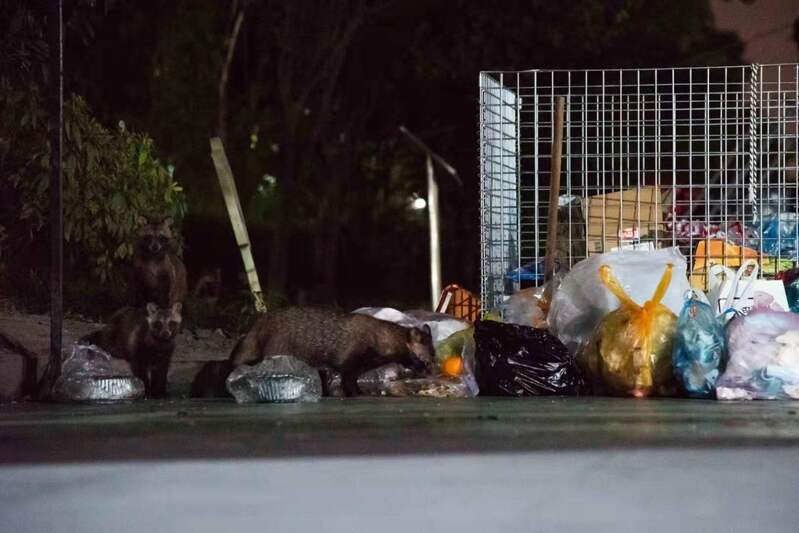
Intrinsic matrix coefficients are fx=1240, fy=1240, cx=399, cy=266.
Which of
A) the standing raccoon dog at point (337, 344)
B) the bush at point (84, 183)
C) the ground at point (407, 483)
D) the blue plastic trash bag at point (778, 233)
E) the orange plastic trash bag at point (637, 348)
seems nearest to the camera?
the ground at point (407, 483)

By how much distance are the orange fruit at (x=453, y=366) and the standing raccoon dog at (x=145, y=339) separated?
1.50m

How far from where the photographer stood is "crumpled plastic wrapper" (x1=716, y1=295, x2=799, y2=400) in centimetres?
594

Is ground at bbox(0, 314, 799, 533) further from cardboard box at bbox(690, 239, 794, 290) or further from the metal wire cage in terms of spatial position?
the metal wire cage

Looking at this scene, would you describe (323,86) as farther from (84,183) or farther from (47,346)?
(47,346)

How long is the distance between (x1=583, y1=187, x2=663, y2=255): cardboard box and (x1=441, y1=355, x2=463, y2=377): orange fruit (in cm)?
142

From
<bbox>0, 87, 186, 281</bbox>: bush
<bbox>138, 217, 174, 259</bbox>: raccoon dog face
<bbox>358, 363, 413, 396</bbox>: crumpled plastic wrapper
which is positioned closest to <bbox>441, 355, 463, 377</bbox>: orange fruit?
<bbox>358, 363, 413, 396</bbox>: crumpled plastic wrapper

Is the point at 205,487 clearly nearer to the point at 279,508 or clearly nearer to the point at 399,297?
the point at 279,508

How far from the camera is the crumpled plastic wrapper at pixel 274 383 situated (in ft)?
19.6

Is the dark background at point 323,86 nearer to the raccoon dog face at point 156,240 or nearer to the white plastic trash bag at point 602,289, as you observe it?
the raccoon dog face at point 156,240

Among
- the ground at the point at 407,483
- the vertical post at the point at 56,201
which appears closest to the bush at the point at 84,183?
the vertical post at the point at 56,201

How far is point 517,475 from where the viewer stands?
3.64 m

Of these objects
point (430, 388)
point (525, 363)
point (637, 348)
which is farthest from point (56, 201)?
point (637, 348)

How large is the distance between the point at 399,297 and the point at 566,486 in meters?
20.8

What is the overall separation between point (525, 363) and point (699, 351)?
3.02 ft
